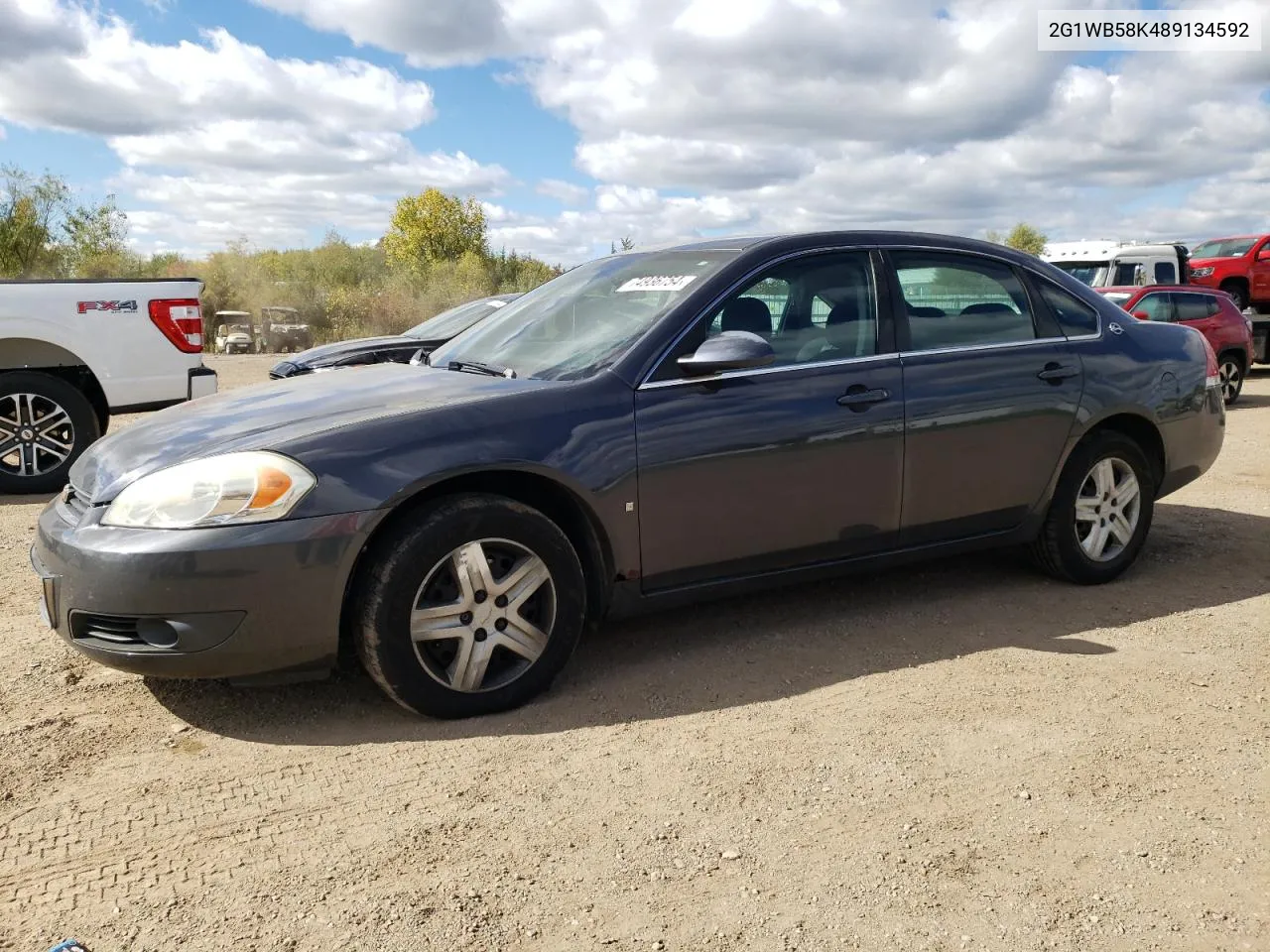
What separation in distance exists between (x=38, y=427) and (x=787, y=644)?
608 centimetres

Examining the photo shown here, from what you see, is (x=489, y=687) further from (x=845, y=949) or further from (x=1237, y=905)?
(x=1237, y=905)

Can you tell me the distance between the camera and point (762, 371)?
13.8 ft

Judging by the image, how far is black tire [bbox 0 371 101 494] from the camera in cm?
780

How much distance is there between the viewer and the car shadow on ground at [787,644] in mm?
3697

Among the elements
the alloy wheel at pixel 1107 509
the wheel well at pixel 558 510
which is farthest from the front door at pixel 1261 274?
the wheel well at pixel 558 510

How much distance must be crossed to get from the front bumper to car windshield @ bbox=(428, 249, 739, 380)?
43.1 inches

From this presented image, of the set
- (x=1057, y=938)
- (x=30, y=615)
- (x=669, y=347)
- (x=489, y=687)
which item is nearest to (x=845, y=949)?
(x=1057, y=938)

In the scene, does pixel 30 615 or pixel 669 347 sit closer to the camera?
pixel 669 347

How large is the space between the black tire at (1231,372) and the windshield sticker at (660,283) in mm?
12919

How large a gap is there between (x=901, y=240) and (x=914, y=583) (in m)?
1.63

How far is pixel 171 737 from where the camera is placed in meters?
3.53

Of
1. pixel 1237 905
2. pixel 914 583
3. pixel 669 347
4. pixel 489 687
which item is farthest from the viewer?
pixel 914 583

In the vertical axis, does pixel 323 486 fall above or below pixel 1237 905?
above

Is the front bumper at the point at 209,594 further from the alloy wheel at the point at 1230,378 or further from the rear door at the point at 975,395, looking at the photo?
the alloy wheel at the point at 1230,378
